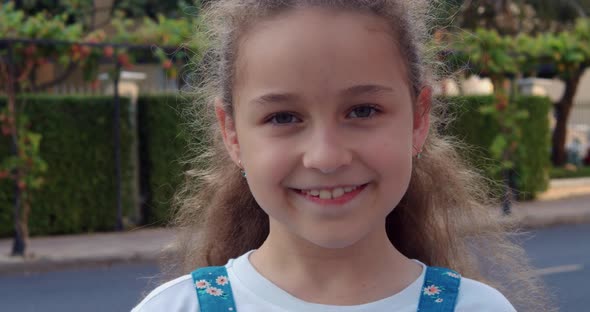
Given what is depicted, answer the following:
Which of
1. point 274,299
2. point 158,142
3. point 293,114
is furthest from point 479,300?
point 158,142

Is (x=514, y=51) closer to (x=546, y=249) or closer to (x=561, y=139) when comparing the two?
(x=546, y=249)

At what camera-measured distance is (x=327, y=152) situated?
4.37 feet

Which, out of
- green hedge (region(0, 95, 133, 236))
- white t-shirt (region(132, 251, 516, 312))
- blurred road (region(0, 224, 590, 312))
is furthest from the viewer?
green hedge (region(0, 95, 133, 236))

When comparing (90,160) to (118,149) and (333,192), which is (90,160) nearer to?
(118,149)

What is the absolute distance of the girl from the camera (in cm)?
136

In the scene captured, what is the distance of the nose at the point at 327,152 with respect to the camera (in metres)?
1.33

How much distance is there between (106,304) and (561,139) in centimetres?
1681

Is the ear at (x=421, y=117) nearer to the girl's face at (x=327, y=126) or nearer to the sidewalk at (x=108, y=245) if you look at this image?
the girl's face at (x=327, y=126)

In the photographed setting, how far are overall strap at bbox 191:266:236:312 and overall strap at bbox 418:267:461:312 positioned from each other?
0.33 meters

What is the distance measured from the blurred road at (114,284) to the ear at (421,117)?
4.47 meters

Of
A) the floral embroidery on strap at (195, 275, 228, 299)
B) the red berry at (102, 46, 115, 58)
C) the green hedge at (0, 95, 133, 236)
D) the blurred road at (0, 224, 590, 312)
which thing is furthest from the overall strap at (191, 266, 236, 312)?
the green hedge at (0, 95, 133, 236)

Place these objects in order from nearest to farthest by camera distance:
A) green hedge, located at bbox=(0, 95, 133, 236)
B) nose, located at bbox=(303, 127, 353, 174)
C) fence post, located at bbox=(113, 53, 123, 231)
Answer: nose, located at bbox=(303, 127, 353, 174), green hedge, located at bbox=(0, 95, 133, 236), fence post, located at bbox=(113, 53, 123, 231)

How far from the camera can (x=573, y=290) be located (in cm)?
691

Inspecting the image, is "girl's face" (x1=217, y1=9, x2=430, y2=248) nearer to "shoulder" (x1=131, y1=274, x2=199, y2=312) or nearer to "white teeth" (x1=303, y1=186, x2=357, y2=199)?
"white teeth" (x1=303, y1=186, x2=357, y2=199)
